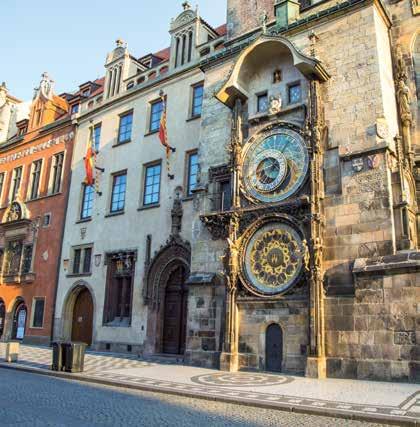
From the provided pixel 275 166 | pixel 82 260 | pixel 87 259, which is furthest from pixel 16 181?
pixel 275 166

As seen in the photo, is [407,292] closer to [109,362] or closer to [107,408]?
[107,408]

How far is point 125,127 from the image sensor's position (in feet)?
79.2

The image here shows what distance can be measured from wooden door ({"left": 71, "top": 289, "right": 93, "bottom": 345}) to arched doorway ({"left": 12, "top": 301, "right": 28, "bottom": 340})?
421 cm

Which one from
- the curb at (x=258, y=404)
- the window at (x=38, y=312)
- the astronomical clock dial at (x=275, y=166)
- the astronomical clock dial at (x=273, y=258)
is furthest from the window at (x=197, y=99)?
the window at (x=38, y=312)

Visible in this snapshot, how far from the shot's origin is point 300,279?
1310 centimetres

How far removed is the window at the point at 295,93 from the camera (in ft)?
50.0

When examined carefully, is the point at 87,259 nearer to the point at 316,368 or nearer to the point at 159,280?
the point at 159,280

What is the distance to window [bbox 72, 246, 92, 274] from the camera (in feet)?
75.9

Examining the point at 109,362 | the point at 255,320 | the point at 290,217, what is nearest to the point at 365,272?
the point at 290,217

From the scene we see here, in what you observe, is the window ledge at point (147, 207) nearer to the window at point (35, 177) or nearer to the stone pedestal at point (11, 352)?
the stone pedestal at point (11, 352)

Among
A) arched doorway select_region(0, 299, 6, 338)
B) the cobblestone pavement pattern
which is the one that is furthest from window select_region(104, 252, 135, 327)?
the cobblestone pavement pattern

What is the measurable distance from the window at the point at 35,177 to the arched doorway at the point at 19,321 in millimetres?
6696

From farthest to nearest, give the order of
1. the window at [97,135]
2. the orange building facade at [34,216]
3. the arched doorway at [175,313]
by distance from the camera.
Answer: the orange building facade at [34,216]
the window at [97,135]
the arched doorway at [175,313]

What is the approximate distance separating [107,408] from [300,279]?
6831 millimetres
